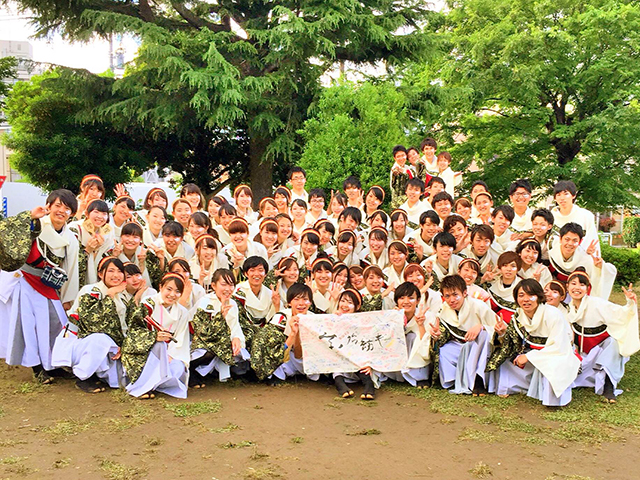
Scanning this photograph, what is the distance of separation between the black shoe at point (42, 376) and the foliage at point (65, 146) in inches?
384

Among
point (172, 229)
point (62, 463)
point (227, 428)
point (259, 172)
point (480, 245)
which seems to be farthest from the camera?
point (259, 172)

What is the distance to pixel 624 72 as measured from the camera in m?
11.8

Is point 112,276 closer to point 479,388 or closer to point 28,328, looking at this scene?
point 28,328

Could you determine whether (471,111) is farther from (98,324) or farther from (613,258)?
(98,324)

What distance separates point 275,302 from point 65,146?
35.3 feet

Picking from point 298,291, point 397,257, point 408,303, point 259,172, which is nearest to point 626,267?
point 259,172

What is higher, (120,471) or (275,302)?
(275,302)

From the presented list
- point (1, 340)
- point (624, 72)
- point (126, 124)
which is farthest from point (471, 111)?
point (1, 340)

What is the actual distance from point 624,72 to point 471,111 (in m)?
3.09

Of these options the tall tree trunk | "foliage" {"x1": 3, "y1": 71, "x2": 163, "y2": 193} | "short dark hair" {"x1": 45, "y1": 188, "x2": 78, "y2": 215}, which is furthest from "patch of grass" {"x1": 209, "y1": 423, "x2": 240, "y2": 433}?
"foliage" {"x1": 3, "y1": 71, "x2": 163, "y2": 193}

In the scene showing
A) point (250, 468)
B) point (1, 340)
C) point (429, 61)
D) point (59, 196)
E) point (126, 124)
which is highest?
point (429, 61)

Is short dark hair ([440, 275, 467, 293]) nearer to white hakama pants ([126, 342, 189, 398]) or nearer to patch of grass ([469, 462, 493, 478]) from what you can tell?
patch of grass ([469, 462, 493, 478])

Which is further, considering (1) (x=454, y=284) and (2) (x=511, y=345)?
(1) (x=454, y=284)

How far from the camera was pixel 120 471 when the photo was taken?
3.94 meters
